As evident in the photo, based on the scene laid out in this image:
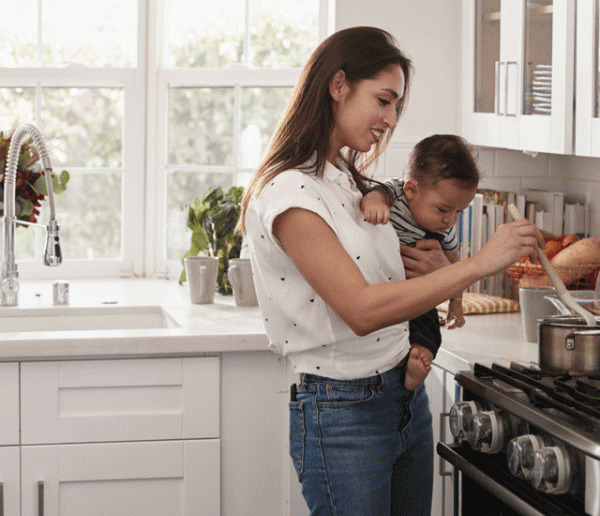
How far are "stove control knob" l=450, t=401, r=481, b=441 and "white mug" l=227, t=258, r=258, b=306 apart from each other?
105 centimetres

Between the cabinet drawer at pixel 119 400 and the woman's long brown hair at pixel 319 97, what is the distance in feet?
2.69

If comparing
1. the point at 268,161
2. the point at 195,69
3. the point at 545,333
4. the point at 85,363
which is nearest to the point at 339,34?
the point at 268,161

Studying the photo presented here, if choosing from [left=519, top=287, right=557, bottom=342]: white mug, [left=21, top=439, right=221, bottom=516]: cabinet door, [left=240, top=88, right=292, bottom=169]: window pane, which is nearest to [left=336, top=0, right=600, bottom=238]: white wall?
[left=240, top=88, right=292, bottom=169]: window pane

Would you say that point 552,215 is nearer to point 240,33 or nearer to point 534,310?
point 534,310

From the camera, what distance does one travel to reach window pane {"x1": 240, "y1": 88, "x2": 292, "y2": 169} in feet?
10.4

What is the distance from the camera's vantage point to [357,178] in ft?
5.49

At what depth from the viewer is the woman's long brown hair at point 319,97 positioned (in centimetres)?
149

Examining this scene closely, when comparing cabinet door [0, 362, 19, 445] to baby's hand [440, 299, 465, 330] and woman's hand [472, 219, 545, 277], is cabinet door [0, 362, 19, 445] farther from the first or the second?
woman's hand [472, 219, 545, 277]

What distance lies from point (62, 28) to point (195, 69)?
50 cm

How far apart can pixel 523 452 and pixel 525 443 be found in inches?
0.6

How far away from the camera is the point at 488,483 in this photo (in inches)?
59.4

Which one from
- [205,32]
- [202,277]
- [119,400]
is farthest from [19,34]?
[119,400]

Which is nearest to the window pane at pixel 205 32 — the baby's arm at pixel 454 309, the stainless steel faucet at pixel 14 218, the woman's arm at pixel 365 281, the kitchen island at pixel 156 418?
the stainless steel faucet at pixel 14 218

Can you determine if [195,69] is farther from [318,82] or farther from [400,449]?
[400,449]
